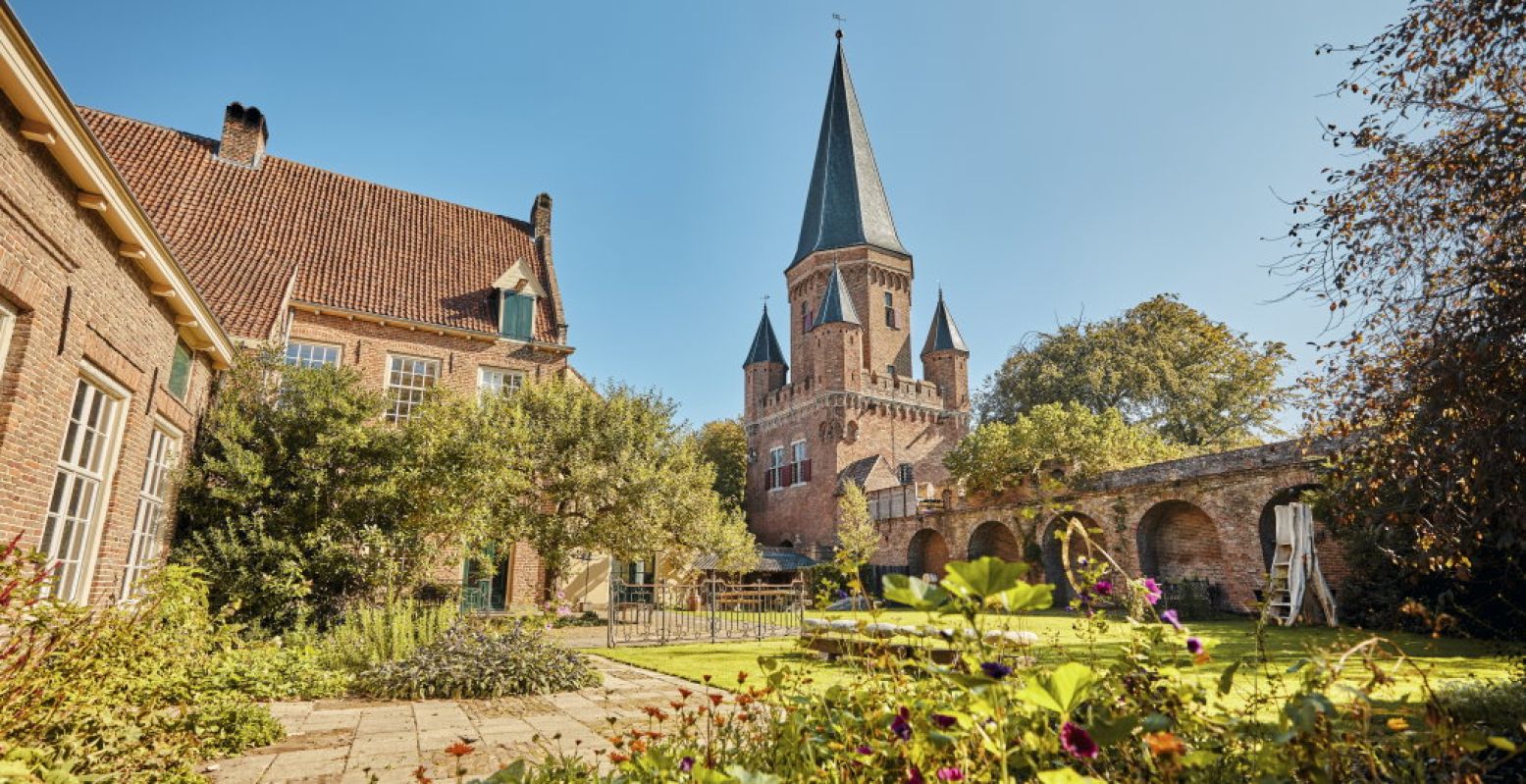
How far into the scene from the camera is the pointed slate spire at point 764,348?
40.8m

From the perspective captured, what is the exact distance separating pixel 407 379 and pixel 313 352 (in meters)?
2.11

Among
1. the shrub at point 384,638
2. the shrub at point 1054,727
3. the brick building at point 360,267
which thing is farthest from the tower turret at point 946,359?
the shrub at point 1054,727

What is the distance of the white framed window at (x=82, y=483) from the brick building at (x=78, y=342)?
0.6 inches

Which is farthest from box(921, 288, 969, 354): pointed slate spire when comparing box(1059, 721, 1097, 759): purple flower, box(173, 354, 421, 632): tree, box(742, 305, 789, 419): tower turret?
box(1059, 721, 1097, 759): purple flower

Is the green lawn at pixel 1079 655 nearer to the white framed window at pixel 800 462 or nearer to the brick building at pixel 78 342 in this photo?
the brick building at pixel 78 342

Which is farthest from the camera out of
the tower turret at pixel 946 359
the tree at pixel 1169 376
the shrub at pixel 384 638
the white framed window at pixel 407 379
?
the tower turret at pixel 946 359

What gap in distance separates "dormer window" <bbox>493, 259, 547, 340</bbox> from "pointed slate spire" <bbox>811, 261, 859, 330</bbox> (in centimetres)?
1763

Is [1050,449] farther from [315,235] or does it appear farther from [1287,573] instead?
[315,235]

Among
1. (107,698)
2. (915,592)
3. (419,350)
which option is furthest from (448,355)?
(915,592)

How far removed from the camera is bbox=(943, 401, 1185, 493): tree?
2486 centimetres

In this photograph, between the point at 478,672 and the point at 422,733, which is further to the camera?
the point at 478,672

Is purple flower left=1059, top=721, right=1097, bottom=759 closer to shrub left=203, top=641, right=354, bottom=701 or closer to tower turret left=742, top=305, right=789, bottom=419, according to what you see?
shrub left=203, top=641, right=354, bottom=701

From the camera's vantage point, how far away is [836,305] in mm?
35781

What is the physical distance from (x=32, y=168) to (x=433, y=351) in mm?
13378
